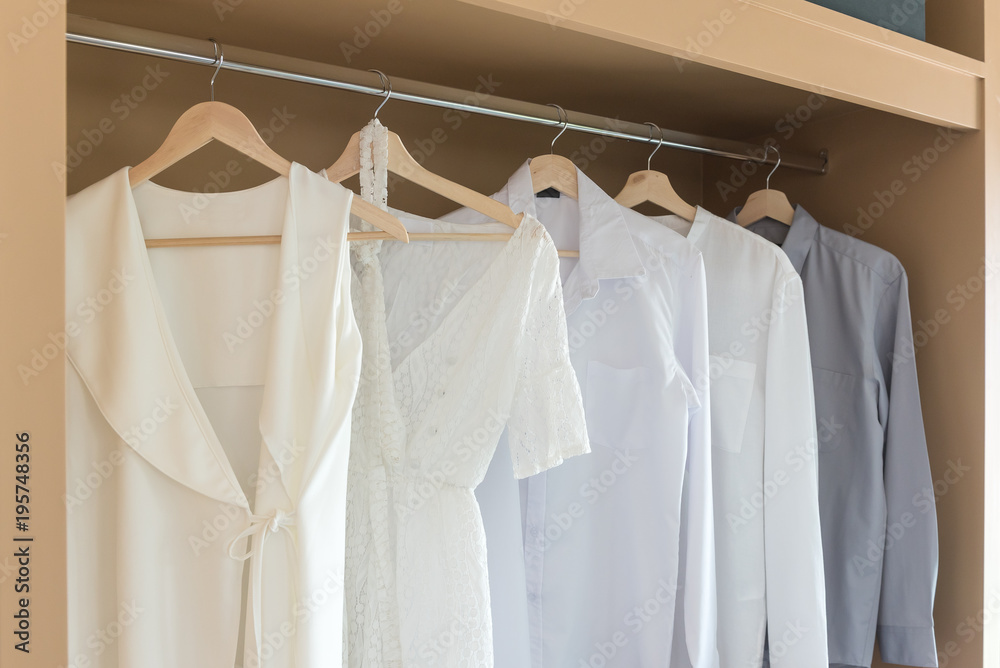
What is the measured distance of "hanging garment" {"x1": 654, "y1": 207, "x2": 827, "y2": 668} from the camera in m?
1.32

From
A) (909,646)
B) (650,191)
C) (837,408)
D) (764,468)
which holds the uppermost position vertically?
(650,191)

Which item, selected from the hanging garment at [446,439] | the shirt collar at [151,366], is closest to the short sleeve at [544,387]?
the hanging garment at [446,439]

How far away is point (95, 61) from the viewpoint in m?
1.31

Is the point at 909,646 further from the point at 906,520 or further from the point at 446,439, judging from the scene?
the point at 446,439

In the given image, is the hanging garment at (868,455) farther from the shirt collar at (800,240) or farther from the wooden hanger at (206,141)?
the wooden hanger at (206,141)

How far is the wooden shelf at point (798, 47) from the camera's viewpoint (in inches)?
43.3

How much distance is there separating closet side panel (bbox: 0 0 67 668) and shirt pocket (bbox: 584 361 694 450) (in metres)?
0.83

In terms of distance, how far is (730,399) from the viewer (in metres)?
1.39

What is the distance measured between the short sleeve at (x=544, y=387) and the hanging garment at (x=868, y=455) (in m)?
0.67

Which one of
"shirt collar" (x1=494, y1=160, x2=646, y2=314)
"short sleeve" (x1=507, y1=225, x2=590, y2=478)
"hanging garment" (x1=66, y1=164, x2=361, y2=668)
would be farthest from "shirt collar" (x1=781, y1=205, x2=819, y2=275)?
"hanging garment" (x1=66, y1=164, x2=361, y2=668)

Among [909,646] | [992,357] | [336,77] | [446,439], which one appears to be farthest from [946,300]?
[336,77]

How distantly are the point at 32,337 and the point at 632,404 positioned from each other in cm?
89

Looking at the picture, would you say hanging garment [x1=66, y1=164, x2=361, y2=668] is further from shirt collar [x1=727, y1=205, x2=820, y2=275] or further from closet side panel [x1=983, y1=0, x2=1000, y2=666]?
closet side panel [x1=983, y1=0, x2=1000, y2=666]

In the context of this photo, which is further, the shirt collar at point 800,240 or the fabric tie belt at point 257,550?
the shirt collar at point 800,240
